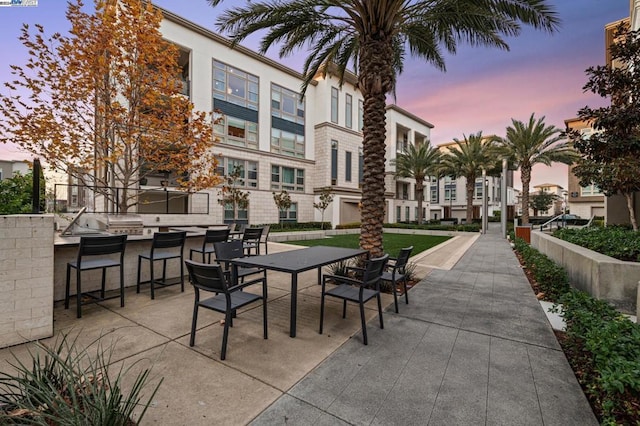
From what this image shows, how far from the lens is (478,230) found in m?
25.9

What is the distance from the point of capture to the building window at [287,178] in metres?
26.4

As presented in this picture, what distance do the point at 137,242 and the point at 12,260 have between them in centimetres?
259

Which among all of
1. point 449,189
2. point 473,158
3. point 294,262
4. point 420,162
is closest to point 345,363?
point 294,262

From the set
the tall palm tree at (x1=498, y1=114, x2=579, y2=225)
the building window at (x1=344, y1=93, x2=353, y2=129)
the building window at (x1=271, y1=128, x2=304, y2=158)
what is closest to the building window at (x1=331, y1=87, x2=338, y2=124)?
the building window at (x1=344, y1=93, x2=353, y2=129)

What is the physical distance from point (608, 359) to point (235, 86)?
26215mm

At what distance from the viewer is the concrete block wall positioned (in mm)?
3457

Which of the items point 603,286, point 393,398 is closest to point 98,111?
point 393,398

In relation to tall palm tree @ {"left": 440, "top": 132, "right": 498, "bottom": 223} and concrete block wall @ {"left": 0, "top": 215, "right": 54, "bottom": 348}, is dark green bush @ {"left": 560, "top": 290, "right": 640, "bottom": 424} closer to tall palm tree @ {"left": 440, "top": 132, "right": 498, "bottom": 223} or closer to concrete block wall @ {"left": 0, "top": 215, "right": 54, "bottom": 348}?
concrete block wall @ {"left": 0, "top": 215, "right": 54, "bottom": 348}

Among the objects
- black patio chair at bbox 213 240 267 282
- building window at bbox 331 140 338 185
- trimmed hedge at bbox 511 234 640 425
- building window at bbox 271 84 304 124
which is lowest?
trimmed hedge at bbox 511 234 640 425

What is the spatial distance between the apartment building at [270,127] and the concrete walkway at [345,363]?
15.1 m

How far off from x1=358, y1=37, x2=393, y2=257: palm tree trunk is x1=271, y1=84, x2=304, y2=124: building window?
68.9 feet

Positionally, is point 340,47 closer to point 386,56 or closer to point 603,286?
point 386,56

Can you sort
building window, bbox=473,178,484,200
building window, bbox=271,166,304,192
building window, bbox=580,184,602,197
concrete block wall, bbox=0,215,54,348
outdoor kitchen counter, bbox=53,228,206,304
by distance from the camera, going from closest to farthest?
1. concrete block wall, bbox=0,215,54,348
2. outdoor kitchen counter, bbox=53,228,206,304
3. building window, bbox=271,166,304,192
4. building window, bbox=580,184,602,197
5. building window, bbox=473,178,484,200

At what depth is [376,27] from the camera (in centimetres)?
681
